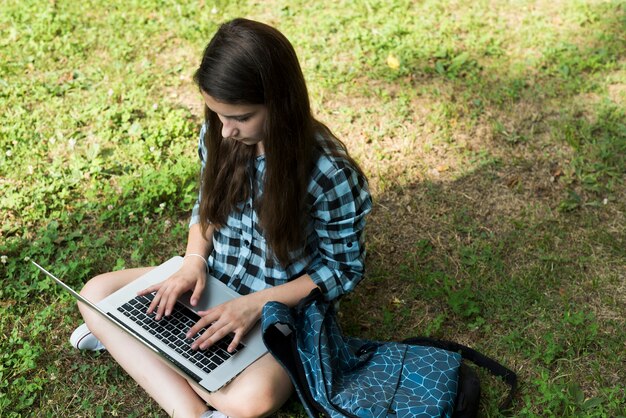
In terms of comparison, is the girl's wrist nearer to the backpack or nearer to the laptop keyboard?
the laptop keyboard

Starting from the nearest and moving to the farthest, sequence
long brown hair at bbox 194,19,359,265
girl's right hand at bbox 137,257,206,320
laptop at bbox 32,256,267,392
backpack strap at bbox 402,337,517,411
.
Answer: long brown hair at bbox 194,19,359,265, laptop at bbox 32,256,267,392, girl's right hand at bbox 137,257,206,320, backpack strap at bbox 402,337,517,411

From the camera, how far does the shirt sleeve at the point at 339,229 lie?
2.56m

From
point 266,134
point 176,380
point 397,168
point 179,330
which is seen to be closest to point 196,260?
point 179,330

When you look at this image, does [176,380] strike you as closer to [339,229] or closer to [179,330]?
[179,330]

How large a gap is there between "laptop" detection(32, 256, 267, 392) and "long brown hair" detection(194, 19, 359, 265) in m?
0.32

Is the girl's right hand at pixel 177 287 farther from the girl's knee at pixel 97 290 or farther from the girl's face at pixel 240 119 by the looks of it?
the girl's face at pixel 240 119

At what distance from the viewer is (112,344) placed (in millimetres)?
2830

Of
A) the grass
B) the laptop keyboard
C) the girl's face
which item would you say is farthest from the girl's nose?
the grass

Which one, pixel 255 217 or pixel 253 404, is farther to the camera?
pixel 255 217

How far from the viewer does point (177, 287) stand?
9.01 feet

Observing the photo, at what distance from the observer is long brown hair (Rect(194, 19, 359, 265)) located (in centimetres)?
229

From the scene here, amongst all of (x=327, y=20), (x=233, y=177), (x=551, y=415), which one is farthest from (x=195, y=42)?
(x=551, y=415)

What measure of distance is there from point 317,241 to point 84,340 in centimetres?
112

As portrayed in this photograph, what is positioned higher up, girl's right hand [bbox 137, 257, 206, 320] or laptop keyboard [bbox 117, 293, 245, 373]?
girl's right hand [bbox 137, 257, 206, 320]
